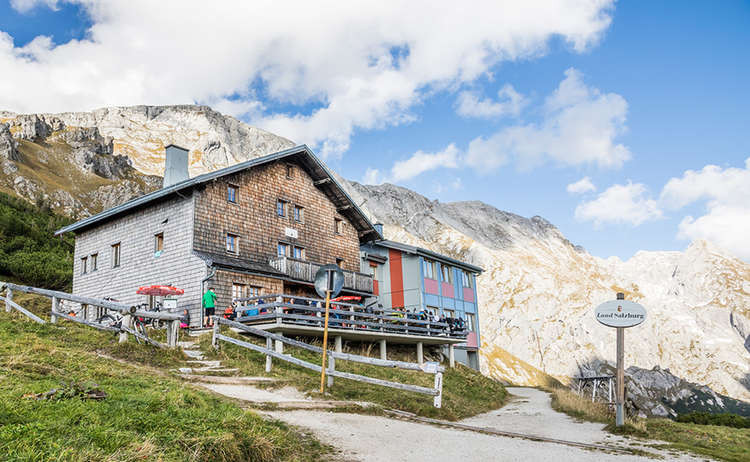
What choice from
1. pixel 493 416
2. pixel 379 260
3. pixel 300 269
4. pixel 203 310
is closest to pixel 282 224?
pixel 300 269

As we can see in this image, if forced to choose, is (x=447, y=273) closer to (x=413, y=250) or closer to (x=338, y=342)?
(x=413, y=250)

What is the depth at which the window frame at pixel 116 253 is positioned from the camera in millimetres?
27641

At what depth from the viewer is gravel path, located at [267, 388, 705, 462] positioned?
8383 mm

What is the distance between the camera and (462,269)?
140 ft

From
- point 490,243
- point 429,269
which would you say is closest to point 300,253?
point 429,269

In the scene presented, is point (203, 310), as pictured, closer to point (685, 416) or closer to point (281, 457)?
point (281, 457)

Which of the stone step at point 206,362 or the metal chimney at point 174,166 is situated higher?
the metal chimney at point 174,166

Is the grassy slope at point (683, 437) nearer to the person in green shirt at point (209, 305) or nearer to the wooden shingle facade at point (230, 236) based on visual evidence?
the person in green shirt at point (209, 305)

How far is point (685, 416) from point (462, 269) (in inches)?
658

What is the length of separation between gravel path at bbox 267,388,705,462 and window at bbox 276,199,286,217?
18.5 m

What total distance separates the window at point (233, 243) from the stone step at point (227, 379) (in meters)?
11.9

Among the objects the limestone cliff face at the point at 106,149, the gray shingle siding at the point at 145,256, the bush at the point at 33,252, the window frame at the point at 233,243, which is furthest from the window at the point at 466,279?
the limestone cliff face at the point at 106,149

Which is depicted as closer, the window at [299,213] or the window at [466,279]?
the window at [299,213]

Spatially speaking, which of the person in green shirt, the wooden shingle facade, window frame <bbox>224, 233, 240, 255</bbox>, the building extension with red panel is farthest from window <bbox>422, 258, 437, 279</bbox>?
the person in green shirt
